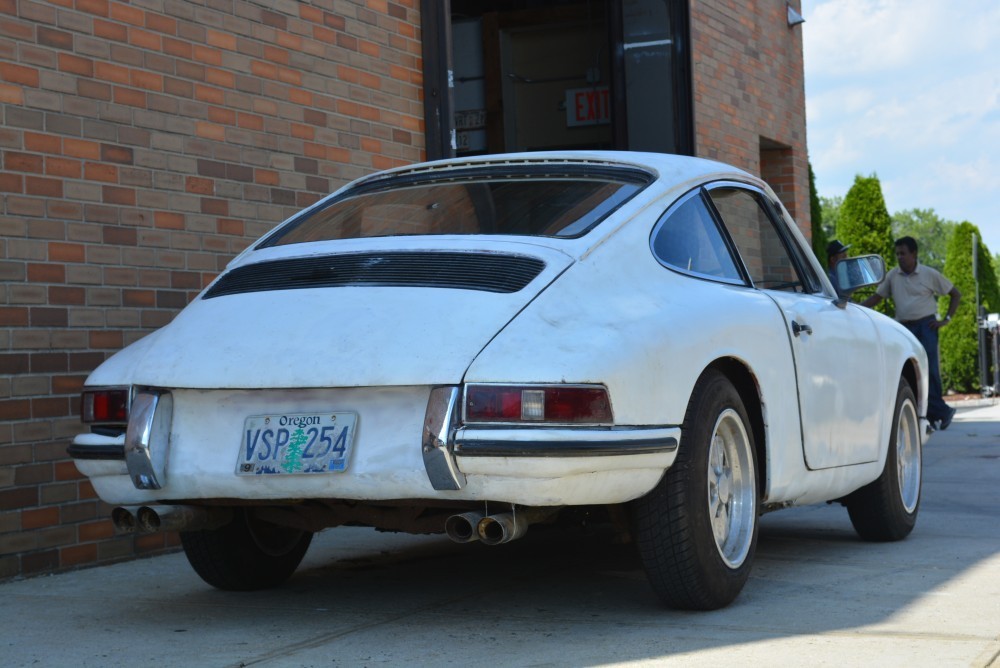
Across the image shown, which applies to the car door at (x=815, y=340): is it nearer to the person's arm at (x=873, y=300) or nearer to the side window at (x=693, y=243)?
the side window at (x=693, y=243)

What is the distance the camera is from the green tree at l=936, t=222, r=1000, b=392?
27.5 metres

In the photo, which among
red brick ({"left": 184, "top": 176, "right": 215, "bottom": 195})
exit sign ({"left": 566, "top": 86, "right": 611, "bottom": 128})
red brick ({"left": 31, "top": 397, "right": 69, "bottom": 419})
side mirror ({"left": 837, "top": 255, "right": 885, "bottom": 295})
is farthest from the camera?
exit sign ({"left": 566, "top": 86, "right": 611, "bottom": 128})

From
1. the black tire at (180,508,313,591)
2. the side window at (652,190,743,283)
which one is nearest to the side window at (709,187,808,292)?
the side window at (652,190,743,283)

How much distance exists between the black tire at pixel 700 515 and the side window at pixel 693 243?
0.46 metres

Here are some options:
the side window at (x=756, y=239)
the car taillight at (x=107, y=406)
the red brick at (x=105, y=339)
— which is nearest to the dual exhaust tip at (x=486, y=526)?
the car taillight at (x=107, y=406)

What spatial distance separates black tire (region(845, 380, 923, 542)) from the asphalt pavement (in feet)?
0.24

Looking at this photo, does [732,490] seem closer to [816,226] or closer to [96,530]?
[96,530]

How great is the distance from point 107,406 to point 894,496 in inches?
135

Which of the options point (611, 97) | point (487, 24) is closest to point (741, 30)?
point (611, 97)

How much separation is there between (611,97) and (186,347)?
8995 millimetres

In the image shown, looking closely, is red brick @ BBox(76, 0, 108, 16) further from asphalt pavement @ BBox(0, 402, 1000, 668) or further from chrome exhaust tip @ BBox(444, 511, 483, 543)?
chrome exhaust tip @ BBox(444, 511, 483, 543)

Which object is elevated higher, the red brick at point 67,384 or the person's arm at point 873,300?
the person's arm at point 873,300

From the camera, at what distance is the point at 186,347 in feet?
13.6

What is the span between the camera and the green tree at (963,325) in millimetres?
27547
